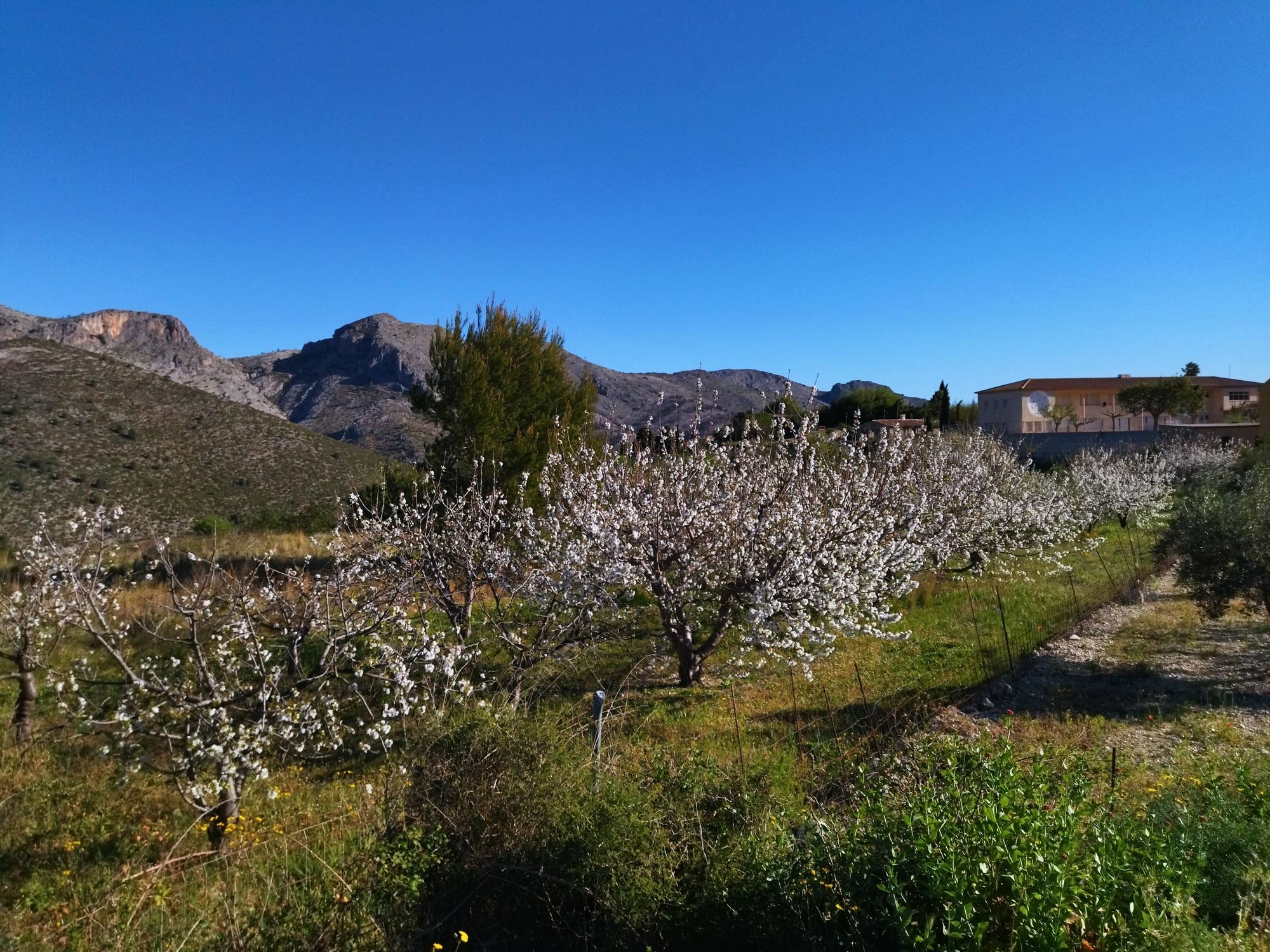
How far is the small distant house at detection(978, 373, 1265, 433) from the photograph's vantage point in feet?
197

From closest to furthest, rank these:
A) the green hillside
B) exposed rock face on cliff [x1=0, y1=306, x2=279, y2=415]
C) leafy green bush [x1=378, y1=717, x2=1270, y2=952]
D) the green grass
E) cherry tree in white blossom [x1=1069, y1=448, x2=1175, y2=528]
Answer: leafy green bush [x1=378, y1=717, x2=1270, y2=952] < the green grass < cherry tree in white blossom [x1=1069, y1=448, x2=1175, y2=528] < the green hillside < exposed rock face on cliff [x1=0, y1=306, x2=279, y2=415]

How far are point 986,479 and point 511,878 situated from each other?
14.8 meters

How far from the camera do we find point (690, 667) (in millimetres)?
9008

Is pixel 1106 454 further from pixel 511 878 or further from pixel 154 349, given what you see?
pixel 154 349

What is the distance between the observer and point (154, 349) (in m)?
73.2

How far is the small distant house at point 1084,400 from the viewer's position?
60156mm

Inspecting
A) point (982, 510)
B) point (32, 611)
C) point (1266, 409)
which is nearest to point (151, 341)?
point (32, 611)

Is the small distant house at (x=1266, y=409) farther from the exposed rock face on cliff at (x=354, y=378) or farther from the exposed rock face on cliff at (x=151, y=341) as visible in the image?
the exposed rock face on cliff at (x=151, y=341)

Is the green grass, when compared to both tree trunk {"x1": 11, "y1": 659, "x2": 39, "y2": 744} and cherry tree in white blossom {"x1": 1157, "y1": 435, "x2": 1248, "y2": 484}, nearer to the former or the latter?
tree trunk {"x1": 11, "y1": 659, "x2": 39, "y2": 744}

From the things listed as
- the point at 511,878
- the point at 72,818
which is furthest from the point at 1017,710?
the point at 72,818

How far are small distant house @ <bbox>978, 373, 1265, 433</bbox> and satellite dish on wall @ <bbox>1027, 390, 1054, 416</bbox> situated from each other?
0.16ft

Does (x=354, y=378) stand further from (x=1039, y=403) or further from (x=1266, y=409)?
(x=1266, y=409)

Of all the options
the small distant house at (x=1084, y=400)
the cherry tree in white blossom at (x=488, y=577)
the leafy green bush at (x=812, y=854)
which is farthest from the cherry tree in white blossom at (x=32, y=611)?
the small distant house at (x=1084, y=400)

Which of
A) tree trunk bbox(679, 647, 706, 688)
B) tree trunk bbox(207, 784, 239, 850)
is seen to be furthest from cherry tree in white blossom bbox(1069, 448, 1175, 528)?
tree trunk bbox(207, 784, 239, 850)
